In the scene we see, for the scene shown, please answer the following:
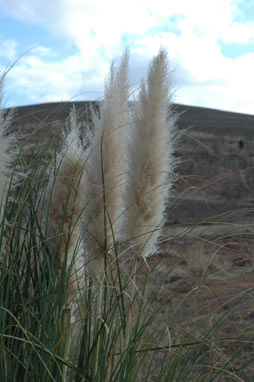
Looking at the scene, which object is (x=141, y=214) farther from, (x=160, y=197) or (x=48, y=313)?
(x=48, y=313)

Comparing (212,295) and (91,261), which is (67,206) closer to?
(91,261)

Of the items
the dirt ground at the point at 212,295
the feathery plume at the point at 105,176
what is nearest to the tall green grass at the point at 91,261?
Answer: the feathery plume at the point at 105,176

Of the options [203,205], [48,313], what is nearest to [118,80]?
[48,313]

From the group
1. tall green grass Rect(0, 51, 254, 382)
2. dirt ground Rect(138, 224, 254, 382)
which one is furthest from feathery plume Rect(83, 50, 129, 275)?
dirt ground Rect(138, 224, 254, 382)

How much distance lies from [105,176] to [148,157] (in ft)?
0.58

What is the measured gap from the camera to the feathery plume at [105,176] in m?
1.66

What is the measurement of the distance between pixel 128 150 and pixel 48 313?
0.65 meters

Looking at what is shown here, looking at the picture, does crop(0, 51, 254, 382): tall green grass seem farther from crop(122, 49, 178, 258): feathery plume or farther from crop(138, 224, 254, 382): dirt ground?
crop(138, 224, 254, 382): dirt ground

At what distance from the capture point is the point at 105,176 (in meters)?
1.66

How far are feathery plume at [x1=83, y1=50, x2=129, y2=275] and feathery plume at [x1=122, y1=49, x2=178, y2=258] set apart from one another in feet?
0.16

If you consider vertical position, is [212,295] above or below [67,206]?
below

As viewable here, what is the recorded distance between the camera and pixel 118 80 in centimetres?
173

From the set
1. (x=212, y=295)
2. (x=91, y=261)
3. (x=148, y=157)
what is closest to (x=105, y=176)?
(x=148, y=157)

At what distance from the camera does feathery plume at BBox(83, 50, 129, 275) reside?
5.44 ft
